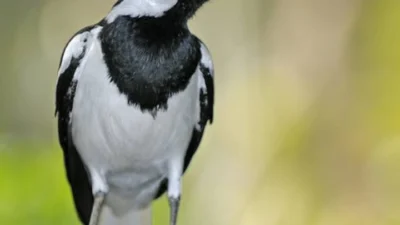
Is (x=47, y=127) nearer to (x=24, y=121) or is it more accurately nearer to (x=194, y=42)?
(x=24, y=121)

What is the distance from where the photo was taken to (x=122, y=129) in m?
0.80

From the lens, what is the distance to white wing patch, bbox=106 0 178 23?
782 mm

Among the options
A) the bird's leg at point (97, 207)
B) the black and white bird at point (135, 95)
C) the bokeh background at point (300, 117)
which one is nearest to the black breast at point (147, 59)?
the black and white bird at point (135, 95)

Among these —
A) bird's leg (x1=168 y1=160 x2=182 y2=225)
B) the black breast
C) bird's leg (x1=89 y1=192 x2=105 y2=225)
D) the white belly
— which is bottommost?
bird's leg (x1=89 y1=192 x2=105 y2=225)

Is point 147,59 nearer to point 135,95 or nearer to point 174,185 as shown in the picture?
point 135,95

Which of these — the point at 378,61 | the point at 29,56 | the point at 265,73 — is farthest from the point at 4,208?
the point at 378,61

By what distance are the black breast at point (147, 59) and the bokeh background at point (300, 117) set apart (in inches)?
15.4

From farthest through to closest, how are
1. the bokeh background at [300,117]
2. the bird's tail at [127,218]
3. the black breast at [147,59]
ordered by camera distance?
the bokeh background at [300,117] → the bird's tail at [127,218] → the black breast at [147,59]

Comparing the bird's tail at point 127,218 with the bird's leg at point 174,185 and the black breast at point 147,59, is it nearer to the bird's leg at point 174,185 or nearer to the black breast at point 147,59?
the bird's leg at point 174,185

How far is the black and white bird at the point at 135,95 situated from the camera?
0.78 metres

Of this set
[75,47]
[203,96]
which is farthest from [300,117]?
[75,47]

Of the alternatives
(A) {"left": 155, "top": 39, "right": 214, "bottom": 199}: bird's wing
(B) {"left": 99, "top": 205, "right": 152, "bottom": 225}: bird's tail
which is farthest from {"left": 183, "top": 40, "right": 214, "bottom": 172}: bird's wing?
(B) {"left": 99, "top": 205, "right": 152, "bottom": 225}: bird's tail

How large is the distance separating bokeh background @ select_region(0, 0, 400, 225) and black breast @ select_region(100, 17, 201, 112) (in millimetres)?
391

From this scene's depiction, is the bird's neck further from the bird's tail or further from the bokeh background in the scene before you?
the bokeh background
